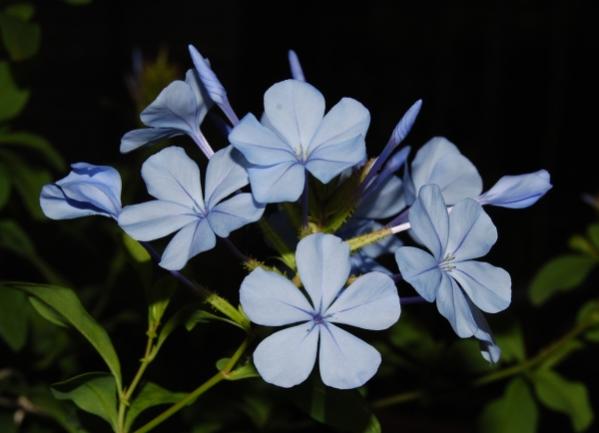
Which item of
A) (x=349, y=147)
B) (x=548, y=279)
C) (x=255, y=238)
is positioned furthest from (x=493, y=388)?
(x=349, y=147)

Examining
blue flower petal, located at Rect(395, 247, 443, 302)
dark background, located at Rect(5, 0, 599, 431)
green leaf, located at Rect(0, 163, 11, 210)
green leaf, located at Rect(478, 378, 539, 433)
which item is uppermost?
blue flower petal, located at Rect(395, 247, 443, 302)

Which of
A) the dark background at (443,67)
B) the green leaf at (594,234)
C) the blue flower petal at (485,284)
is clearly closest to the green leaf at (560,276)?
the green leaf at (594,234)

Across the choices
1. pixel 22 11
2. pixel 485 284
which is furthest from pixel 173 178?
pixel 22 11

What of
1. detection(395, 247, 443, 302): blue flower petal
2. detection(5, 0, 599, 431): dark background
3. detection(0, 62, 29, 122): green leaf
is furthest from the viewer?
detection(5, 0, 599, 431): dark background

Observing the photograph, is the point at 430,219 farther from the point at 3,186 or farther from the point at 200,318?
the point at 3,186

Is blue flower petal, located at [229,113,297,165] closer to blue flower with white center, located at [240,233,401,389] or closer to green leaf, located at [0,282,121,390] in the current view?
blue flower with white center, located at [240,233,401,389]

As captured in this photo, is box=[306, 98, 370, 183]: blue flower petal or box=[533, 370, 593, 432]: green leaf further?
box=[533, 370, 593, 432]: green leaf

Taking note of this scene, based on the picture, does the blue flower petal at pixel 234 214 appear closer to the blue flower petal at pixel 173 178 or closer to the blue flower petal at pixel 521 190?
the blue flower petal at pixel 173 178

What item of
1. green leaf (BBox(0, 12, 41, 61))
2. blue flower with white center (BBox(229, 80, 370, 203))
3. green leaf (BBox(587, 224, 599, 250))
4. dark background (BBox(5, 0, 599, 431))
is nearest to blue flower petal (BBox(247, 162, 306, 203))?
blue flower with white center (BBox(229, 80, 370, 203))
